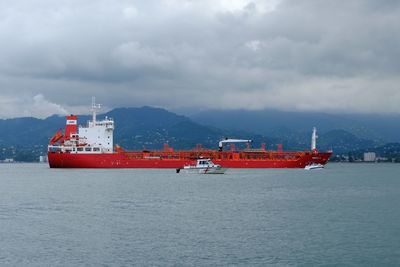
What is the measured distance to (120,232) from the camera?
33844 mm

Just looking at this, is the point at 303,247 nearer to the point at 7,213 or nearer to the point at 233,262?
the point at 233,262

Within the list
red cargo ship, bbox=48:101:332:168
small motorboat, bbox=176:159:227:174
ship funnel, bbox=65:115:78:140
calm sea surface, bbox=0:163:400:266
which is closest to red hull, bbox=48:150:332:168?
red cargo ship, bbox=48:101:332:168

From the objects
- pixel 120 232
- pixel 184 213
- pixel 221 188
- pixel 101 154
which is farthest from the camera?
pixel 101 154

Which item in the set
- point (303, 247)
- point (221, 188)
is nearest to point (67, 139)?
point (221, 188)

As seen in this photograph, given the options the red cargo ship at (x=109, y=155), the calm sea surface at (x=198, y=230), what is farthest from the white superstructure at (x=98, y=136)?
the calm sea surface at (x=198, y=230)

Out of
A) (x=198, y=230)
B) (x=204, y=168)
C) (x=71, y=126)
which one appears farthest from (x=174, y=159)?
(x=198, y=230)

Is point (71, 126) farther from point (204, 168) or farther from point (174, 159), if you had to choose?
point (204, 168)

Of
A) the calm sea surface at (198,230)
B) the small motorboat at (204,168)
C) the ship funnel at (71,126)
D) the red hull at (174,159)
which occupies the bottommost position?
the calm sea surface at (198,230)

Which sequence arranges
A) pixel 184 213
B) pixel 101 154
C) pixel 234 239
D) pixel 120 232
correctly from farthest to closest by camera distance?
pixel 101 154, pixel 184 213, pixel 120 232, pixel 234 239

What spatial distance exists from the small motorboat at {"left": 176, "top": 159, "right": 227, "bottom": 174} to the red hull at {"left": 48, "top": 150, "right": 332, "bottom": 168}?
17.9 feet

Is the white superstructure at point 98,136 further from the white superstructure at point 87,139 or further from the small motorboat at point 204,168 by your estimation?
the small motorboat at point 204,168

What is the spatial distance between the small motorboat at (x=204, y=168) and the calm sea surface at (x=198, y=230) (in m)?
39.9

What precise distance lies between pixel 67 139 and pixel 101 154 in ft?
22.3

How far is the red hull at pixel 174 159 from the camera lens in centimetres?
10288
